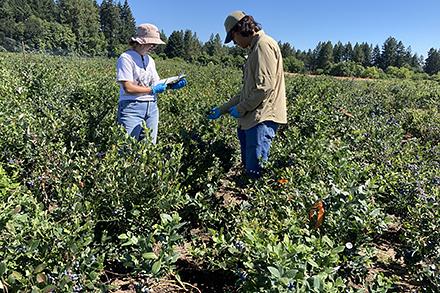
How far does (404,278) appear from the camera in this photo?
2689 millimetres

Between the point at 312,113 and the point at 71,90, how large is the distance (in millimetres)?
3918

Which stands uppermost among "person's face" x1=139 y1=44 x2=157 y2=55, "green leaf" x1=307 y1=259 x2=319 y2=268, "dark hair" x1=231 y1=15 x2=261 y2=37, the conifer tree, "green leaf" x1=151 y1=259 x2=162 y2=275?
the conifer tree

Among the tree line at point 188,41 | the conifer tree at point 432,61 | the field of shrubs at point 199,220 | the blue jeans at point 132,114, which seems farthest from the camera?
the conifer tree at point 432,61

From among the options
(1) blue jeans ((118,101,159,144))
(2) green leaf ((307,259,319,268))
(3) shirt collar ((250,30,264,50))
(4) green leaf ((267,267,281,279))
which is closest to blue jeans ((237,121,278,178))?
(3) shirt collar ((250,30,264,50))

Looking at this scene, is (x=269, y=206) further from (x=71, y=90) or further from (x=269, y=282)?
(x=71, y=90)

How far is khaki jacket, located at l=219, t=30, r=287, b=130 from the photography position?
2957mm

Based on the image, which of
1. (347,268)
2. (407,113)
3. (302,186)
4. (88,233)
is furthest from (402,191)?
(407,113)

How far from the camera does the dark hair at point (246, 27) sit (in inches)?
119

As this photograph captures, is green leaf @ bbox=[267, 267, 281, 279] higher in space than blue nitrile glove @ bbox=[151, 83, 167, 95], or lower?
lower

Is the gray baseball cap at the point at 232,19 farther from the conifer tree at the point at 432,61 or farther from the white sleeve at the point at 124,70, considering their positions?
the conifer tree at the point at 432,61

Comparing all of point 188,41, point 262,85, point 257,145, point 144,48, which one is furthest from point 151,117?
point 188,41

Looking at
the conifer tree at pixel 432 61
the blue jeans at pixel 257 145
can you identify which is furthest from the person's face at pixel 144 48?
the conifer tree at pixel 432 61

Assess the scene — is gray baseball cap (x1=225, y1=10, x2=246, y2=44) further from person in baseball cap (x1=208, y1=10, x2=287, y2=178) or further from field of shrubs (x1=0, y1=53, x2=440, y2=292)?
field of shrubs (x1=0, y1=53, x2=440, y2=292)

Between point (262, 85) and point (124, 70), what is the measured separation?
3.95 ft
